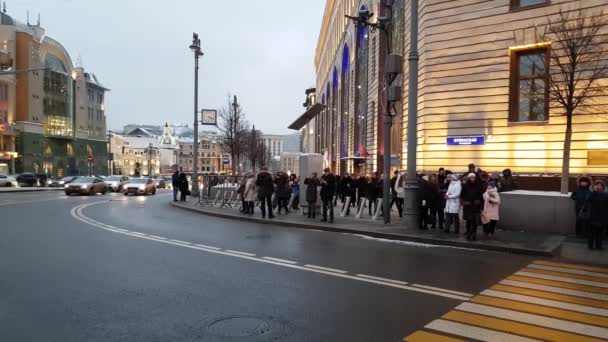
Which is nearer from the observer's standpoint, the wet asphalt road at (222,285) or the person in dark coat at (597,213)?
the wet asphalt road at (222,285)

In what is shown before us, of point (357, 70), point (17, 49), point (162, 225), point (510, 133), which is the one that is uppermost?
point (17, 49)

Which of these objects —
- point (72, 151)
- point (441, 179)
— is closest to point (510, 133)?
point (441, 179)

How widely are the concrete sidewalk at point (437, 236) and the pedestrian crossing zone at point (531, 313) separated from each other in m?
2.33

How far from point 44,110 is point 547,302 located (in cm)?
7968

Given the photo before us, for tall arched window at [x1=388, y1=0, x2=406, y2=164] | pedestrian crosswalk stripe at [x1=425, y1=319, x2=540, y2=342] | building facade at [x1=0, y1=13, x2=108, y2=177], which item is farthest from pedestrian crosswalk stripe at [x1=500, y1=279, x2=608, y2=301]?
building facade at [x1=0, y1=13, x2=108, y2=177]

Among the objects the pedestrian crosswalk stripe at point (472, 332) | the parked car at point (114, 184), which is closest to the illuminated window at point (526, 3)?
the pedestrian crosswalk stripe at point (472, 332)

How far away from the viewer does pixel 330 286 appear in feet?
21.8

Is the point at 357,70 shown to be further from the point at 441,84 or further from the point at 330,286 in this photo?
the point at 330,286

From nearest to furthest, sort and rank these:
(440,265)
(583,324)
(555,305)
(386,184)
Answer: (583,324) < (555,305) < (440,265) < (386,184)

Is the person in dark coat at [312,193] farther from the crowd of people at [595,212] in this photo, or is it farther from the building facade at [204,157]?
the building facade at [204,157]

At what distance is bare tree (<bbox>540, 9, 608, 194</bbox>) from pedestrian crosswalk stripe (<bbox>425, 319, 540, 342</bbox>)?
9.89 meters

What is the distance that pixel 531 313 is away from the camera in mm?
5441

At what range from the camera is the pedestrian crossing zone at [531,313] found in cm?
471

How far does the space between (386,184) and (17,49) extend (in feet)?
230
